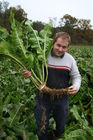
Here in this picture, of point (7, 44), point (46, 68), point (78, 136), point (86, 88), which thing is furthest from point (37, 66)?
point (86, 88)

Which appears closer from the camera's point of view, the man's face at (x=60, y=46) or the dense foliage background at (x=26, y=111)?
the man's face at (x=60, y=46)

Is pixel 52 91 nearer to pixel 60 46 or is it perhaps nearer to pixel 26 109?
pixel 60 46

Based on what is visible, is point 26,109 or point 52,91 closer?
point 52,91

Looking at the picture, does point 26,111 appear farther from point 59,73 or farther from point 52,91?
point 59,73

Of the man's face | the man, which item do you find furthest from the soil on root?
the man's face

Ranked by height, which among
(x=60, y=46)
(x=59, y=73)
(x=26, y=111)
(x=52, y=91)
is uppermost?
(x=60, y=46)

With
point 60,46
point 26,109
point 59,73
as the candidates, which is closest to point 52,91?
point 59,73

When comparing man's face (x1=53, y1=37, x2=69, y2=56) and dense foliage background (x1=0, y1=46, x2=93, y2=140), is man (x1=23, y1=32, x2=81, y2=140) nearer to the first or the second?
man's face (x1=53, y1=37, x2=69, y2=56)

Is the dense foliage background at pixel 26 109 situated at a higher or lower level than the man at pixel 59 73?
lower

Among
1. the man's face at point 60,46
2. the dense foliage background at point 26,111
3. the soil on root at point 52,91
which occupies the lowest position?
the dense foliage background at point 26,111

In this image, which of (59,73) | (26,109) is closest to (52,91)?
(59,73)

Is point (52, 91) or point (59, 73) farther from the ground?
point (59, 73)

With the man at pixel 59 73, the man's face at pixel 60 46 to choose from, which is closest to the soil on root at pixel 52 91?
the man at pixel 59 73

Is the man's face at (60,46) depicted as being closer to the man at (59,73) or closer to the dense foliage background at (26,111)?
the man at (59,73)
